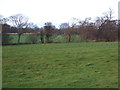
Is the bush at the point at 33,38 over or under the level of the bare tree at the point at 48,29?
→ under

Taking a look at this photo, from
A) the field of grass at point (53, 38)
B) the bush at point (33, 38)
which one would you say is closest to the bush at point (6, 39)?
the field of grass at point (53, 38)

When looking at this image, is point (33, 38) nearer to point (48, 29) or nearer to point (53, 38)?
point (53, 38)

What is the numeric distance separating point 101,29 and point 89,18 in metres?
3.20

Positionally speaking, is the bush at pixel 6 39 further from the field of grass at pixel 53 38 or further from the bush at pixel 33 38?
the bush at pixel 33 38

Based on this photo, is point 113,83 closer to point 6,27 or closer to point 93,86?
point 93,86

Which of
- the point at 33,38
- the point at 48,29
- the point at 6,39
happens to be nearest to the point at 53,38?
the point at 48,29

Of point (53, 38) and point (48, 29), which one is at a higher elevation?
point (48, 29)

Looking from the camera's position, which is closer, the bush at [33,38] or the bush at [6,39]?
Answer: the bush at [6,39]

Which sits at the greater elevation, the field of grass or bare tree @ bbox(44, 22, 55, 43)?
bare tree @ bbox(44, 22, 55, 43)

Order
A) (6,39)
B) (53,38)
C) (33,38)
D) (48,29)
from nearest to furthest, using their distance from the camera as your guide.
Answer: (6,39) → (33,38) → (53,38) → (48,29)

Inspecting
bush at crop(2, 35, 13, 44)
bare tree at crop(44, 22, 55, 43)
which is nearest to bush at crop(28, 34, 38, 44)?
bare tree at crop(44, 22, 55, 43)

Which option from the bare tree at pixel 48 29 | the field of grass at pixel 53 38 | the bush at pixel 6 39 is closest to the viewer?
the bush at pixel 6 39

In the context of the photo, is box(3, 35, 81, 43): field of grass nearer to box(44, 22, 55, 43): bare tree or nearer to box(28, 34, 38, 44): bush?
box(28, 34, 38, 44): bush

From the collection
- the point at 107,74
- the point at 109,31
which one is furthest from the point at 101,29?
the point at 107,74
